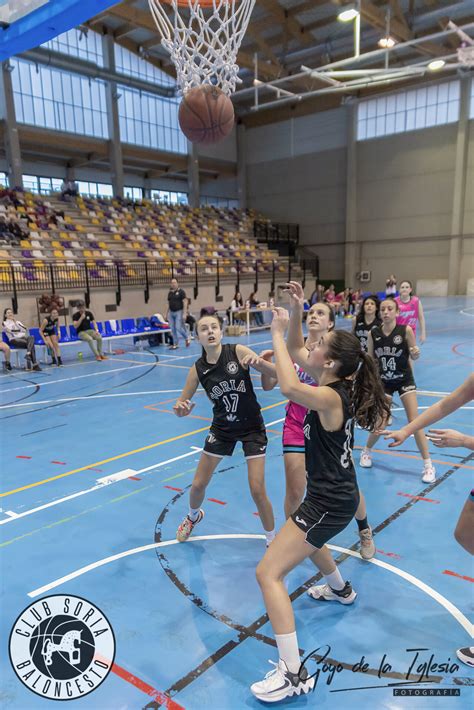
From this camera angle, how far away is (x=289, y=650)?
95.4 inches

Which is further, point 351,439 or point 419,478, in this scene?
point 419,478

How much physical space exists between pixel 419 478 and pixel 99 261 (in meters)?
16.2

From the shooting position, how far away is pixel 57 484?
5277 mm

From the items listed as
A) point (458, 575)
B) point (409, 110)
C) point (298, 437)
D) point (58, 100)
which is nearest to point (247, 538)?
point (298, 437)

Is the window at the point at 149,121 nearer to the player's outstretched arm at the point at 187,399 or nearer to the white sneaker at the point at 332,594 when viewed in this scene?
the player's outstretched arm at the point at 187,399

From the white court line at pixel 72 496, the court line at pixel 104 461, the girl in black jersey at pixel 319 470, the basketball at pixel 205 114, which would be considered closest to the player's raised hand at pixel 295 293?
the girl in black jersey at pixel 319 470

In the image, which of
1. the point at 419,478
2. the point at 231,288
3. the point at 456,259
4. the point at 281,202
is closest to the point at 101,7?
the point at 419,478

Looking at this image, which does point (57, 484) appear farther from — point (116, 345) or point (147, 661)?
point (116, 345)

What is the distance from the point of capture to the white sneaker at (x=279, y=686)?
2.42 meters

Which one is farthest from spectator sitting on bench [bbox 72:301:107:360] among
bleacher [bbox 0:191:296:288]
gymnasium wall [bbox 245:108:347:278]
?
gymnasium wall [bbox 245:108:347:278]

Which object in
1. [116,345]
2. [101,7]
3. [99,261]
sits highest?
[101,7]

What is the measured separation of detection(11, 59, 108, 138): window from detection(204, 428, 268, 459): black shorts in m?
24.0

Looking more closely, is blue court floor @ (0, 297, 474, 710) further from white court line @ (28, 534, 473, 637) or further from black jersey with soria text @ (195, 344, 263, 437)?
black jersey with soria text @ (195, 344, 263, 437)

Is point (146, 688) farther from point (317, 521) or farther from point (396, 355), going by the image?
point (396, 355)
